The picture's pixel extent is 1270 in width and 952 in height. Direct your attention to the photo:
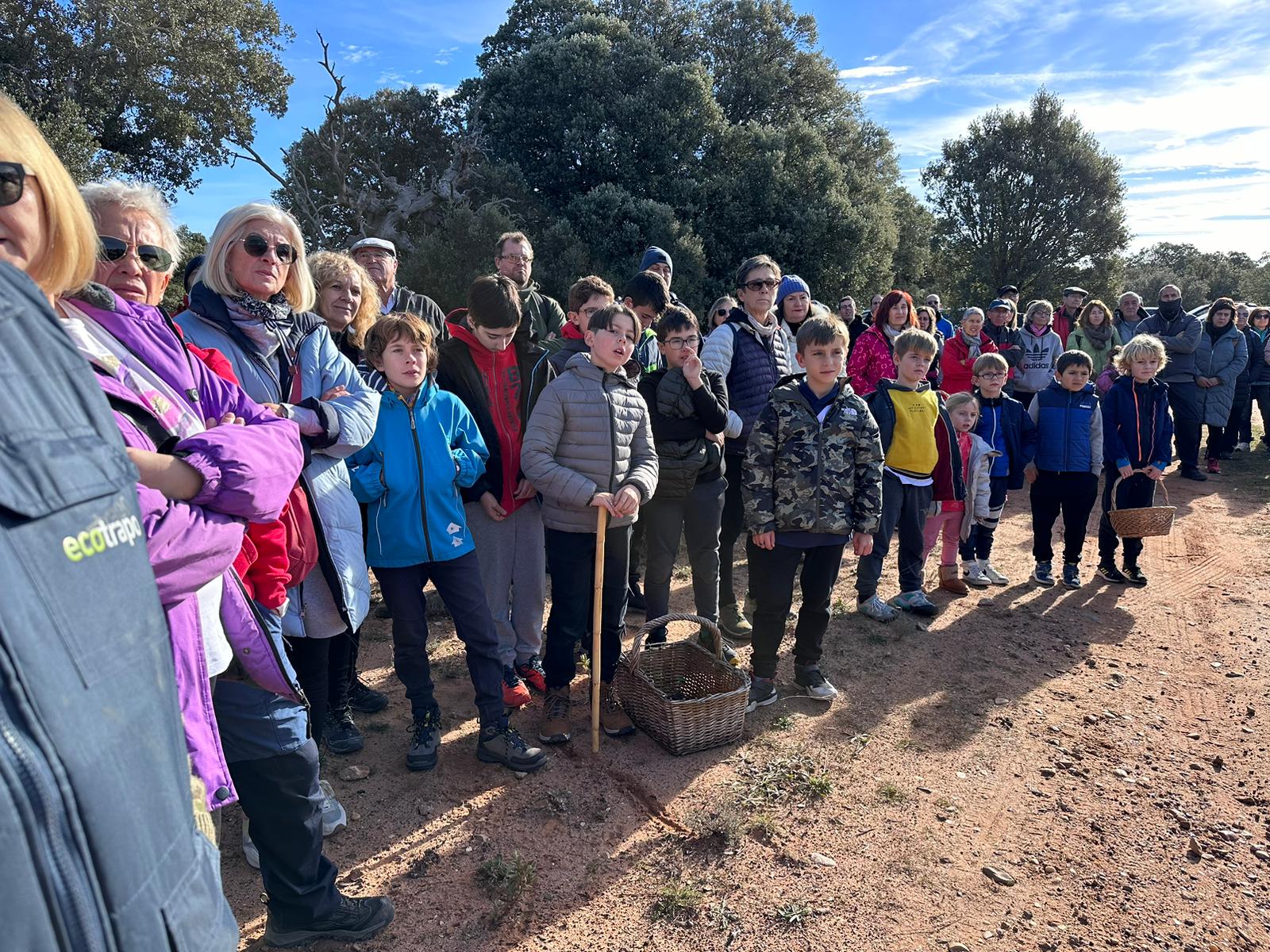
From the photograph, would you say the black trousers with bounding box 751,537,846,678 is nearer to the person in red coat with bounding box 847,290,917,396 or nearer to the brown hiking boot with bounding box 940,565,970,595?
the brown hiking boot with bounding box 940,565,970,595

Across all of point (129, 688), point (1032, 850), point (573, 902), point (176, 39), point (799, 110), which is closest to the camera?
point (129, 688)

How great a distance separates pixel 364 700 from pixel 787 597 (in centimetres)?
249

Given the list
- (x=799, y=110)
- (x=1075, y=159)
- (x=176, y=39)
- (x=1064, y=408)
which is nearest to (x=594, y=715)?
(x=1064, y=408)

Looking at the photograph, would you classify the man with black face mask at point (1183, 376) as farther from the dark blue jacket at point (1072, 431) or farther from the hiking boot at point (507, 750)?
the hiking boot at point (507, 750)

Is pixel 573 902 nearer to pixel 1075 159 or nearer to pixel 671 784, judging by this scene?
pixel 671 784

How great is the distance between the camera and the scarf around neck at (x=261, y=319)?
2777mm

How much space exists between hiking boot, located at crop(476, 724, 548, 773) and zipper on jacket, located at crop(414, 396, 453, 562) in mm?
952

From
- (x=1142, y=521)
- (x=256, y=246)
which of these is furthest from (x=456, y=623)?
(x=1142, y=521)

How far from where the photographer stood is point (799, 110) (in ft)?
69.9

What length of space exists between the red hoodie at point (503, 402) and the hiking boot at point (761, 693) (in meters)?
1.71

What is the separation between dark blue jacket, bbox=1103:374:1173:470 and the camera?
20.8 feet

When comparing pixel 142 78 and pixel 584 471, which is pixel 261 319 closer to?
A: pixel 584 471

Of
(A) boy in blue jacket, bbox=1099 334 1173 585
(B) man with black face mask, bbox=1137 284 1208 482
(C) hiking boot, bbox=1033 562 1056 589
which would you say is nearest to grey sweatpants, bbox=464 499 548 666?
(C) hiking boot, bbox=1033 562 1056 589

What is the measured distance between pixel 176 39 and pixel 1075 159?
27.3 metres
